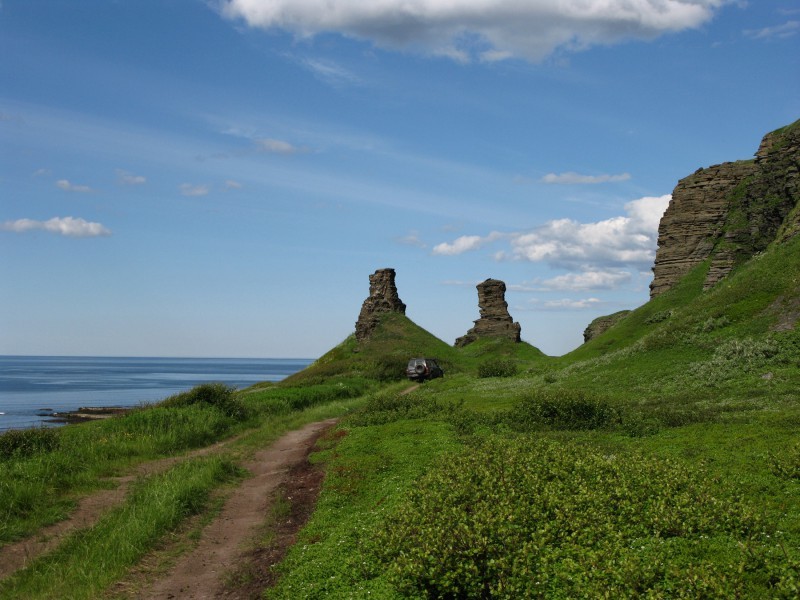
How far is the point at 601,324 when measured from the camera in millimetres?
91312

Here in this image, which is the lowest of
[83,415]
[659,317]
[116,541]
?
[83,415]

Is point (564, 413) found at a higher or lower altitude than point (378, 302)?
lower

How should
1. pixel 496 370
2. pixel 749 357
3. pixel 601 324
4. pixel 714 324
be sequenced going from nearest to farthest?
pixel 749 357 → pixel 714 324 → pixel 496 370 → pixel 601 324

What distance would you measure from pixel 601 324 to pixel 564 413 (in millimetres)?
70314

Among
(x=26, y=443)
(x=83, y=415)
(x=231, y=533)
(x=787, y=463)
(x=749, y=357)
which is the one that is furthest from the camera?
(x=83, y=415)

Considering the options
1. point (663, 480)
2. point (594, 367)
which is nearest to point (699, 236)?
point (594, 367)

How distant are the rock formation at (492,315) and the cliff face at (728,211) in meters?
32.5

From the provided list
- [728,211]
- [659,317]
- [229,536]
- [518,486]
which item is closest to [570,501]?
[518,486]

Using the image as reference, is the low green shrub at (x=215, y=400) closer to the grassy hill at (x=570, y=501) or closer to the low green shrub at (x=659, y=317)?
the grassy hill at (x=570, y=501)

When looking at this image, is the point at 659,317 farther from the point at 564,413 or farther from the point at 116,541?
the point at 116,541

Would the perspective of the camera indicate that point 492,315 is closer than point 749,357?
No

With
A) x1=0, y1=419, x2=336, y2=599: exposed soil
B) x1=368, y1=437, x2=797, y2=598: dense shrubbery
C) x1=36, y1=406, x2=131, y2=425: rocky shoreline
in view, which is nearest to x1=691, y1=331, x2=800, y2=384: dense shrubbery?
x1=368, y1=437, x2=797, y2=598: dense shrubbery

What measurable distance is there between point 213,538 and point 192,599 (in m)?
3.57

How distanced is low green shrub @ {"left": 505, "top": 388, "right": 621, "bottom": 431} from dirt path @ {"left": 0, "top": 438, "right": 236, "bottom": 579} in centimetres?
1341
